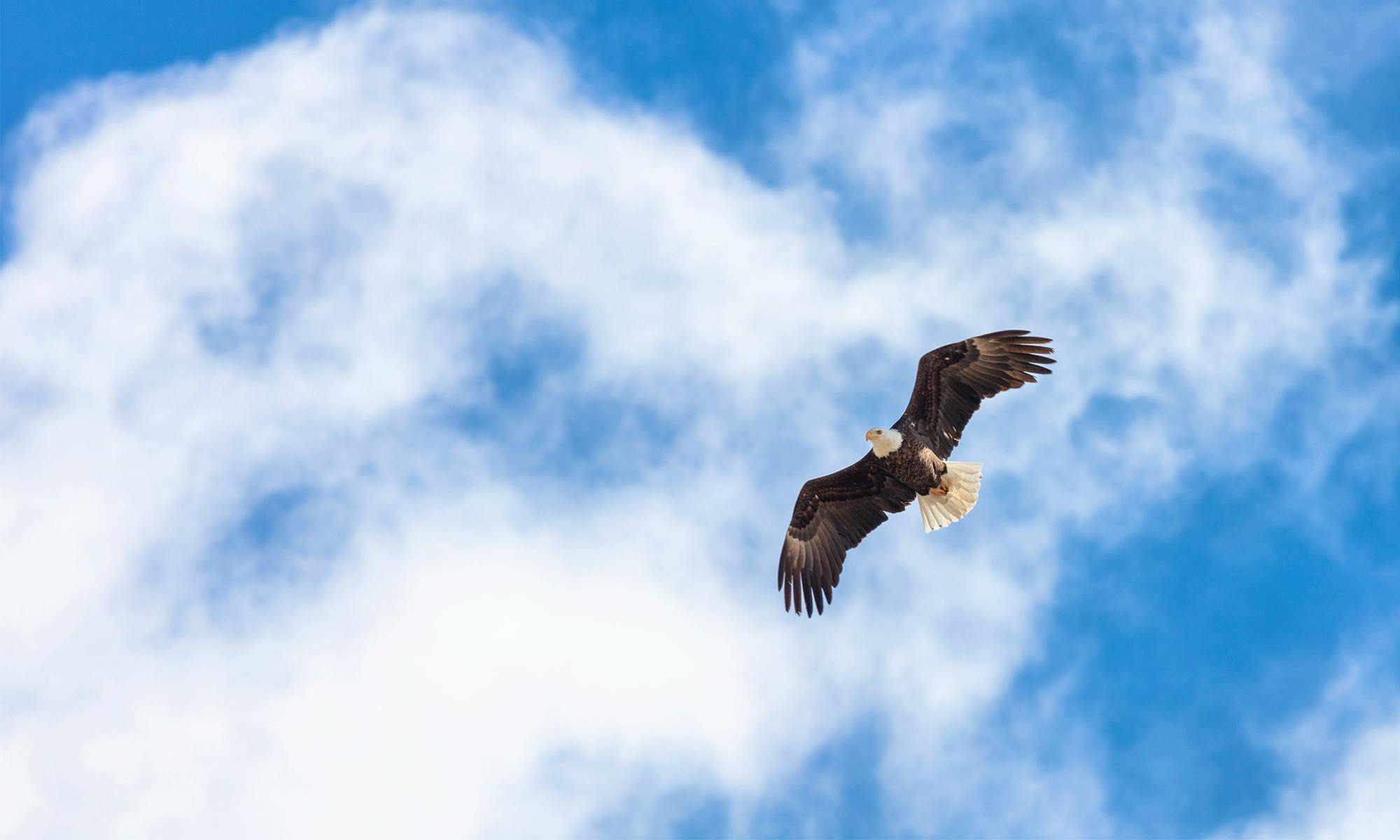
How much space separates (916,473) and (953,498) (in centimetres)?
69

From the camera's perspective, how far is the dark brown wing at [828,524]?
19750 millimetres

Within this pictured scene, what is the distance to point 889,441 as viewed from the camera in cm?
1877

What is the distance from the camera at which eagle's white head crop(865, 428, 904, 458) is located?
1877 cm

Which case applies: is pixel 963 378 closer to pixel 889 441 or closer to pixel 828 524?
pixel 889 441

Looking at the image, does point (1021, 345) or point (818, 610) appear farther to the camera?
point (818, 610)

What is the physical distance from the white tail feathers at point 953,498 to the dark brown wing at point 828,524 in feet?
1.01

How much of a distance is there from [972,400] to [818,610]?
327 centimetres

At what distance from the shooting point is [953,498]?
762 inches

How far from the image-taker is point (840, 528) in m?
19.9

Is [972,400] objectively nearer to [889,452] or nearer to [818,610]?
[889,452]

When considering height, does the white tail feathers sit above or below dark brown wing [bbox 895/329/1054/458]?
below

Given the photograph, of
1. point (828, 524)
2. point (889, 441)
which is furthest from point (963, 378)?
point (828, 524)

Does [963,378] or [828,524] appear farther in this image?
[828,524]

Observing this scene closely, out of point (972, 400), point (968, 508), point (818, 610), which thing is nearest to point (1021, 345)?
point (972, 400)
